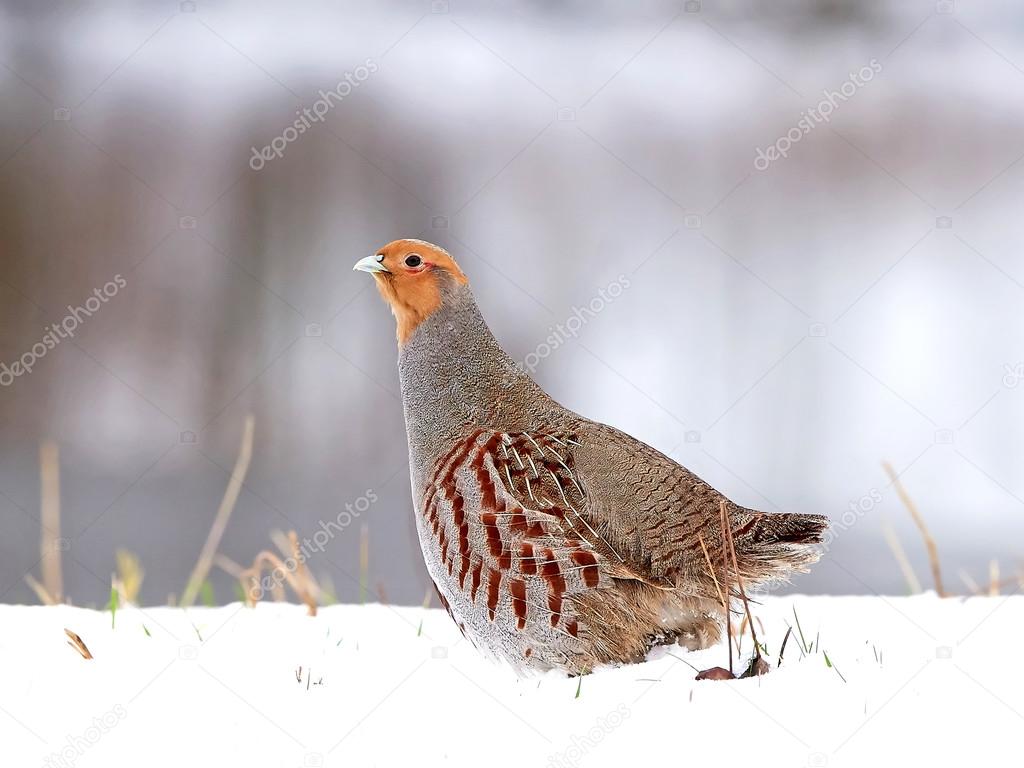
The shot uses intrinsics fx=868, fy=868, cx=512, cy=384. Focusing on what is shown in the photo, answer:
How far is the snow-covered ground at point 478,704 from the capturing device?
2.68 feet

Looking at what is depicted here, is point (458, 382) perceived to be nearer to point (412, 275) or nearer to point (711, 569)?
point (412, 275)

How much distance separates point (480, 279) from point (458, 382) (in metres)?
1.62

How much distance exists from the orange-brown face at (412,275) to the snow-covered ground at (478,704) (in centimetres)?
50

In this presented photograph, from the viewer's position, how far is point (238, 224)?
298 centimetres

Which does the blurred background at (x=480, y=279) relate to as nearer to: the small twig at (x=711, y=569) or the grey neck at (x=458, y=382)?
the grey neck at (x=458, y=382)

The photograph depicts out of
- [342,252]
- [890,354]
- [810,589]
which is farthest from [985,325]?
[342,252]

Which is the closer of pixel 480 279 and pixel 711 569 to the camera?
pixel 711 569

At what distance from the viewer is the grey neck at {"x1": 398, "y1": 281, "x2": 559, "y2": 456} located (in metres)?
1.25

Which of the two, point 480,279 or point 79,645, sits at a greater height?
point 480,279

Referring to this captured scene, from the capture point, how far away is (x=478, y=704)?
97cm

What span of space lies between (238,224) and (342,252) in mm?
383

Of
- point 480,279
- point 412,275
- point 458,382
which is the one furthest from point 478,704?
point 480,279

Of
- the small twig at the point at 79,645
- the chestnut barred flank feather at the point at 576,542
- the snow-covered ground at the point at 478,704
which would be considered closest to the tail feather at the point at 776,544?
the chestnut barred flank feather at the point at 576,542

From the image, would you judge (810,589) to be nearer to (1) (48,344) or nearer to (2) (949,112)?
(2) (949,112)
